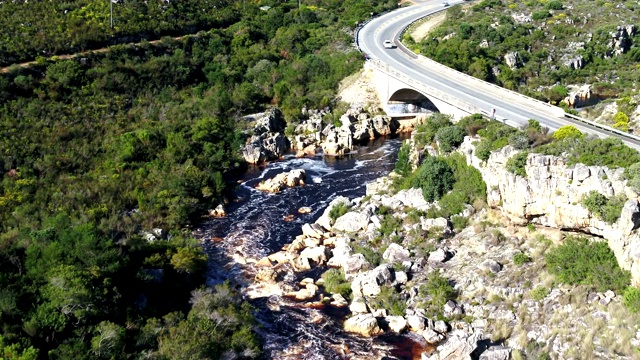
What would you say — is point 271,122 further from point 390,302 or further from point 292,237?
point 390,302

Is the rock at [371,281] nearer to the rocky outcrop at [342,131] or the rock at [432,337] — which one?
the rock at [432,337]

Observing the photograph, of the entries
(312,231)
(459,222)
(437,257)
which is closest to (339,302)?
(437,257)

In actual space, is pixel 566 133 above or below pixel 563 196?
above

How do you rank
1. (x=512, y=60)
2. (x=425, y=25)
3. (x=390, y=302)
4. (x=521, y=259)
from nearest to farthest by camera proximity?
(x=390, y=302) → (x=521, y=259) → (x=512, y=60) → (x=425, y=25)

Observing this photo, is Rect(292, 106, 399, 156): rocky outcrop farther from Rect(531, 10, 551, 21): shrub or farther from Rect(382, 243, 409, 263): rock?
Rect(531, 10, 551, 21): shrub

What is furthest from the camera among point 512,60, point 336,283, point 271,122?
point 512,60

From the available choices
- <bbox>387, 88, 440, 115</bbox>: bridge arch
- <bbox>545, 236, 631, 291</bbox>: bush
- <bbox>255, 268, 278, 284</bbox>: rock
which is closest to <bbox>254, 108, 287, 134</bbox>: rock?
<bbox>387, 88, 440, 115</bbox>: bridge arch
